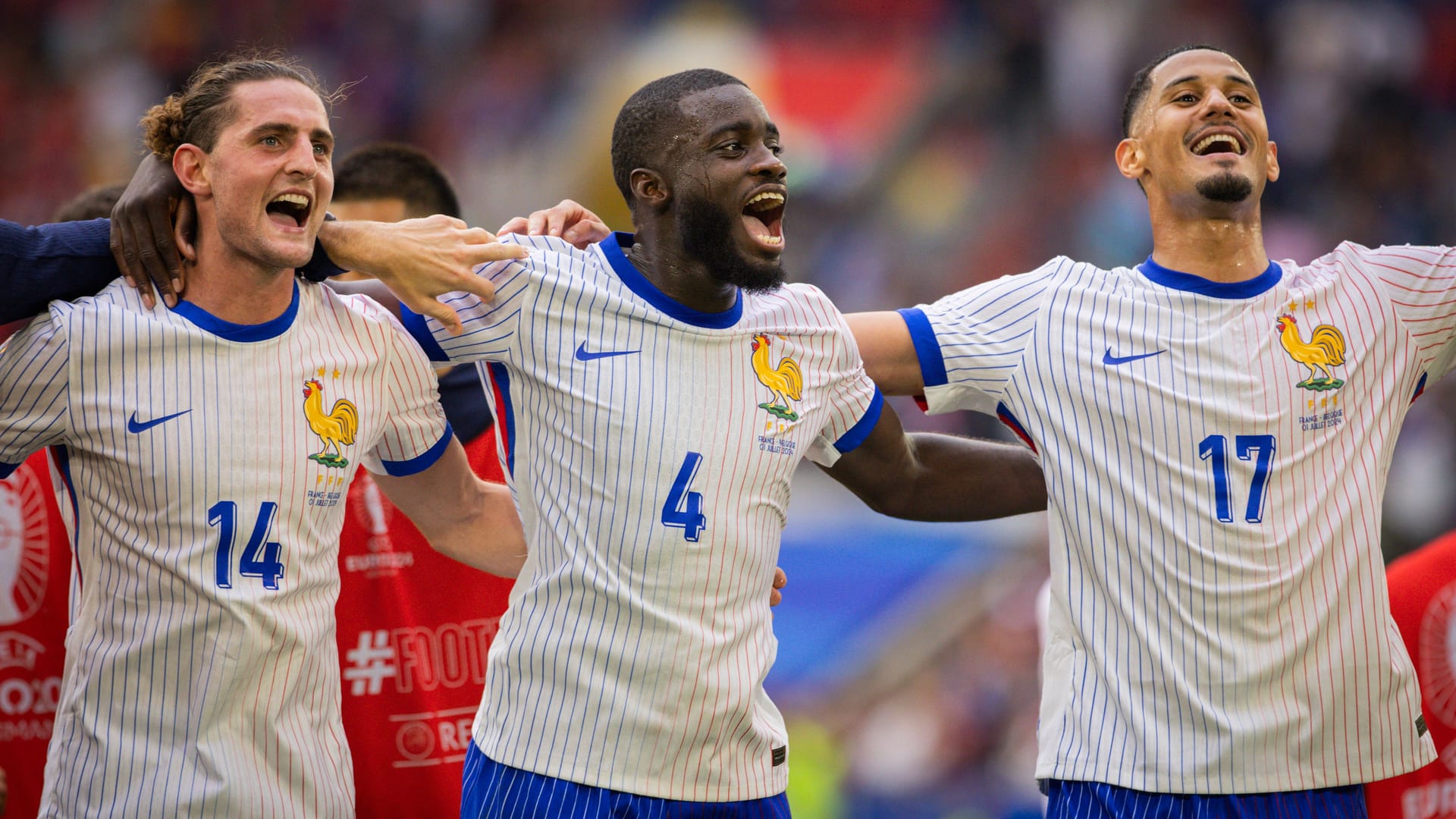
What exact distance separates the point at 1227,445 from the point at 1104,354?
0.34 meters

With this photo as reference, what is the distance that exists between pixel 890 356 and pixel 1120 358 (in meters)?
0.54

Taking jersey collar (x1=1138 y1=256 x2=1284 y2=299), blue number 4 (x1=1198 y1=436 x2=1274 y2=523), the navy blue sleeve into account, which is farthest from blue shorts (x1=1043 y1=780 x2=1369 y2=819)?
the navy blue sleeve

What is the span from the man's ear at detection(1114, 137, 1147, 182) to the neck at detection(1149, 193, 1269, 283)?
21 cm

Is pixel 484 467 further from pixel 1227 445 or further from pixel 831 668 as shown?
pixel 831 668

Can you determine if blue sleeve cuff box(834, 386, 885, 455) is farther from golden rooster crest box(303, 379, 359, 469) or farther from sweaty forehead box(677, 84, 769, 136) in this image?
golden rooster crest box(303, 379, 359, 469)

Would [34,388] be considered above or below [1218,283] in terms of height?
below

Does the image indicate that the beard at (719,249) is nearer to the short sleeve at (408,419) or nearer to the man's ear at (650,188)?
the man's ear at (650,188)

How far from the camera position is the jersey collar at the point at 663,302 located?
3203 mm

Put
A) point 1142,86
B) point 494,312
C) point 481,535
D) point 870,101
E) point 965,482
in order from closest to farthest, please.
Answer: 1. point 494,312
2. point 481,535
3. point 965,482
4. point 1142,86
5. point 870,101

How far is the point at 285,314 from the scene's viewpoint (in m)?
3.15

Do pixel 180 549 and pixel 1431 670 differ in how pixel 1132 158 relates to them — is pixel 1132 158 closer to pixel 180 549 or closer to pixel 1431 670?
pixel 1431 670

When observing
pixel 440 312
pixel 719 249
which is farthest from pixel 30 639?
pixel 719 249

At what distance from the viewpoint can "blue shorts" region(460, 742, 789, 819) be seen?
9.61 feet

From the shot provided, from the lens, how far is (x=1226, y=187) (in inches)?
137
